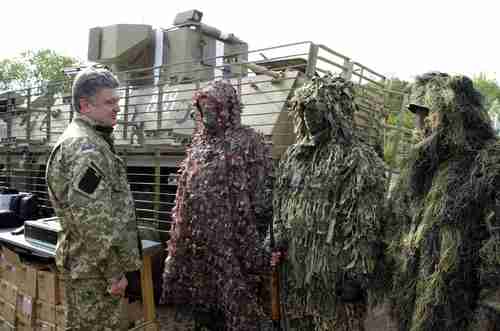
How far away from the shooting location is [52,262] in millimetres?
3672

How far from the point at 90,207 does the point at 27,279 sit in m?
2.09

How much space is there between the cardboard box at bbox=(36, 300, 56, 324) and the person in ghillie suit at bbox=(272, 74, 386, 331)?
191 centimetres

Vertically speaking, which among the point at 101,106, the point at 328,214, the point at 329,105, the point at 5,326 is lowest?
the point at 5,326

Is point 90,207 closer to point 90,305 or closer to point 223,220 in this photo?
point 90,305

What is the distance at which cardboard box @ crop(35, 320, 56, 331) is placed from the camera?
361cm

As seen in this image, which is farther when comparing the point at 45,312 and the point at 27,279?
Result: the point at 27,279

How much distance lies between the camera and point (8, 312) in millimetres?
4133

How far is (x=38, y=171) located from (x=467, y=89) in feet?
18.9

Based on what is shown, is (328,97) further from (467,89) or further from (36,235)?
(36,235)

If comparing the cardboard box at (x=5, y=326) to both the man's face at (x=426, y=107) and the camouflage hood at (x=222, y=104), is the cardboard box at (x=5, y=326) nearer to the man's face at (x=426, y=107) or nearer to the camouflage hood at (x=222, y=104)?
the camouflage hood at (x=222, y=104)

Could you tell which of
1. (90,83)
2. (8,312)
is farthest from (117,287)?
(8,312)

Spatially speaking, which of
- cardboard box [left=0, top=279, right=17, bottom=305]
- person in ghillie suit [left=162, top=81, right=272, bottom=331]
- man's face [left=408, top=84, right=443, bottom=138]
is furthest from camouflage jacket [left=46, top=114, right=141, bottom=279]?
cardboard box [left=0, top=279, right=17, bottom=305]

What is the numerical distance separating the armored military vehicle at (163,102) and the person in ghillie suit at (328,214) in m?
0.32

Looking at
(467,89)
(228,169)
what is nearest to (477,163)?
(467,89)
